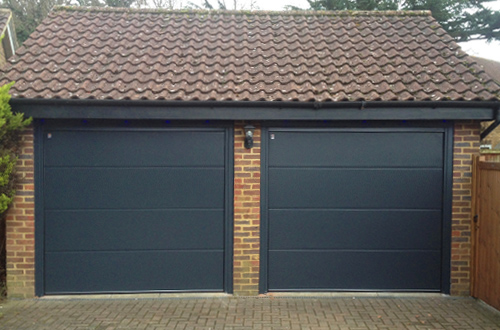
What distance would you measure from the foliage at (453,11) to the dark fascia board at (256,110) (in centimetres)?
1153

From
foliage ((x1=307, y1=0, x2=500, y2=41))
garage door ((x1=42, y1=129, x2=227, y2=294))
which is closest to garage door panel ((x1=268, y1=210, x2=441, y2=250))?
garage door ((x1=42, y1=129, x2=227, y2=294))

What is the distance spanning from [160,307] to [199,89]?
2.92 m

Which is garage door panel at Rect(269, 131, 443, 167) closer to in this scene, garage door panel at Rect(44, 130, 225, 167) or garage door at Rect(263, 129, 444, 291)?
garage door at Rect(263, 129, 444, 291)

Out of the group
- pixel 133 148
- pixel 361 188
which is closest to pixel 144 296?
pixel 133 148

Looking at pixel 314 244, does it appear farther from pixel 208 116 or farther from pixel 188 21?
pixel 188 21

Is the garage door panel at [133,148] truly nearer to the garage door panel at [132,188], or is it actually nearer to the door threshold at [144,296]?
the garage door panel at [132,188]

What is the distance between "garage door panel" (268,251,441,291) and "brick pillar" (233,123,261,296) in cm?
62

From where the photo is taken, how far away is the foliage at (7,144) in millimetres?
4863

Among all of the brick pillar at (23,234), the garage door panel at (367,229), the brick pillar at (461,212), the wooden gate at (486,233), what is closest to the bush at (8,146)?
the brick pillar at (23,234)

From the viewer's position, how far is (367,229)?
5.75m

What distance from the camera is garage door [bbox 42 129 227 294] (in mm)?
5621

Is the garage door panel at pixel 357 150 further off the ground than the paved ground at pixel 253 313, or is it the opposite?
the garage door panel at pixel 357 150

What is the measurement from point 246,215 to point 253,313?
129cm

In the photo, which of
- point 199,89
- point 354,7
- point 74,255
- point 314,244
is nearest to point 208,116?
point 199,89
